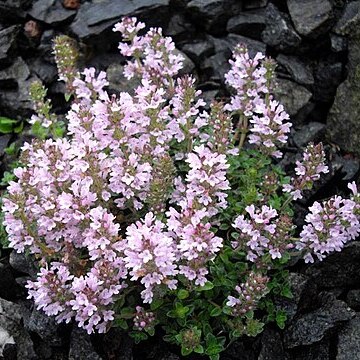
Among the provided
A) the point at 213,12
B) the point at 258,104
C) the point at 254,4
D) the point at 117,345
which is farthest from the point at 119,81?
the point at 117,345

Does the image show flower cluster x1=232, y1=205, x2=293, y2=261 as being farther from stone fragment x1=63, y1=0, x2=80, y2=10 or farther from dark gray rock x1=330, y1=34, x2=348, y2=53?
stone fragment x1=63, y1=0, x2=80, y2=10

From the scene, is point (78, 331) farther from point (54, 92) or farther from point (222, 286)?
point (54, 92)

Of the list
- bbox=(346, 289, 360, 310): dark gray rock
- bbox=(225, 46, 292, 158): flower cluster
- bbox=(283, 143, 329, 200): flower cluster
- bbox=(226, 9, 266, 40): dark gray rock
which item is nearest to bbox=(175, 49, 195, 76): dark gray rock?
bbox=(226, 9, 266, 40): dark gray rock

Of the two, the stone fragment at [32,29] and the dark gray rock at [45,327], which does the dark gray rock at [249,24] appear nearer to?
the stone fragment at [32,29]

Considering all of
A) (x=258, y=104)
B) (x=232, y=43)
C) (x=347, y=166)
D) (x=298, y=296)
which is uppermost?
(x=258, y=104)

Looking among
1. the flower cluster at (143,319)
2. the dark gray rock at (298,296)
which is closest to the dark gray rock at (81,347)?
the flower cluster at (143,319)

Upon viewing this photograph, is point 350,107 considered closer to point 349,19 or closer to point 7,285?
point 349,19

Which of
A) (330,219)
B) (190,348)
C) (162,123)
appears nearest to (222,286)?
(190,348)
